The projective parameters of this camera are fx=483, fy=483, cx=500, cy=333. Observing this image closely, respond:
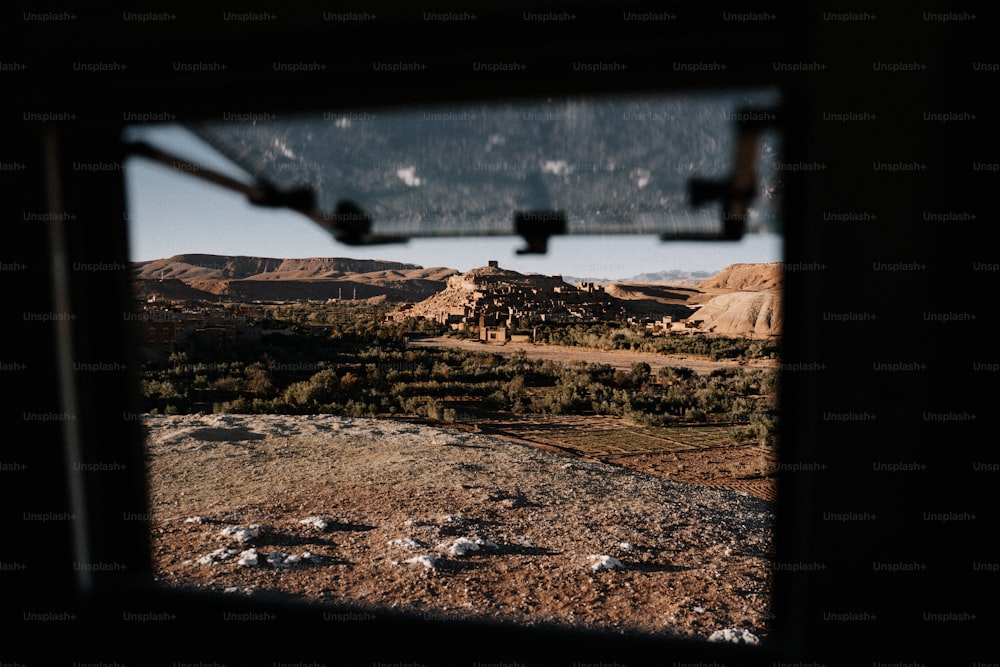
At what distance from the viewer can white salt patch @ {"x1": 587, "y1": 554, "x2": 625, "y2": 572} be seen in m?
3.15

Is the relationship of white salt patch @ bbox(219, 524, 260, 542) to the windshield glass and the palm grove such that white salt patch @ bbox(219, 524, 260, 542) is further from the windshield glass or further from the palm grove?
the palm grove

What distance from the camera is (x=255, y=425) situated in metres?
6.79

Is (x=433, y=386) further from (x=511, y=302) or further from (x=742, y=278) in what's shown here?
(x=742, y=278)

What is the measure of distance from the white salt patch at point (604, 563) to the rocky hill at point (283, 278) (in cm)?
4806

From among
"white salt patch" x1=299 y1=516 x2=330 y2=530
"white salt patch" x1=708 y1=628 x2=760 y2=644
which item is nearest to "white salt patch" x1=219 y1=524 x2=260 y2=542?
"white salt patch" x1=299 y1=516 x2=330 y2=530

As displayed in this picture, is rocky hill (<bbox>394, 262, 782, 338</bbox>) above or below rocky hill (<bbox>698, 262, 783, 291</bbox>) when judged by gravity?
below

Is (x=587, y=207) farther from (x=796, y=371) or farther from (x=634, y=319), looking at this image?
(x=634, y=319)

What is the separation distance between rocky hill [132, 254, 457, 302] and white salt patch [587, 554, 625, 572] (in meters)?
48.1

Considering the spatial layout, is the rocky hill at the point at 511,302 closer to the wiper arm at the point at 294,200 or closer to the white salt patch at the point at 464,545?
the white salt patch at the point at 464,545

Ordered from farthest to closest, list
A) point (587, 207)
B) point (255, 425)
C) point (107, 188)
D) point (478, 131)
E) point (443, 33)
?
point (255, 425) → point (587, 207) → point (478, 131) → point (107, 188) → point (443, 33)

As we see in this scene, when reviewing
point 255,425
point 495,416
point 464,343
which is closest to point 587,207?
point 255,425

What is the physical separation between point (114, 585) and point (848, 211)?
193 cm

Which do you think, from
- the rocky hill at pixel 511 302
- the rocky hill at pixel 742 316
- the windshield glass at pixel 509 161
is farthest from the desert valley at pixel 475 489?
the rocky hill at pixel 511 302

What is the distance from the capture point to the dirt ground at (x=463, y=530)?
9.13 ft
